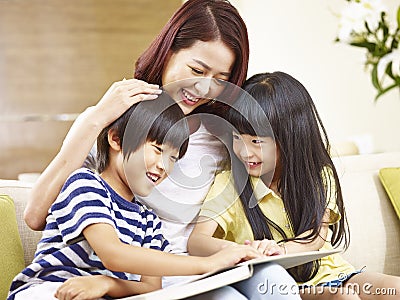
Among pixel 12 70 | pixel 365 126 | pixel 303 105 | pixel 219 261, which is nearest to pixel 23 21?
pixel 12 70

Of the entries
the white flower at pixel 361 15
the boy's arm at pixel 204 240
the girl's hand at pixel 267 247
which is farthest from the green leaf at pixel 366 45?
the girl's hand at pixel 267 247

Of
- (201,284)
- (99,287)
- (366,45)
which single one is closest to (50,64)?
(366,45)

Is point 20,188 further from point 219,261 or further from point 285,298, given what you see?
point 285,298

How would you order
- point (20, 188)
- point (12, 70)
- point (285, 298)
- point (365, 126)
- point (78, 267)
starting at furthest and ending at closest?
1. point (12, 70)
2. point (365, 126)
3. point (20, 188)
4. point (78, 267)
5. point (285, 298)

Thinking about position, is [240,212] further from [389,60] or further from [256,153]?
[389,60]

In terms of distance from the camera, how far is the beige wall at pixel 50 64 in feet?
14.8

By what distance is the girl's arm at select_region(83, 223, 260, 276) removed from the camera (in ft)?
4.48

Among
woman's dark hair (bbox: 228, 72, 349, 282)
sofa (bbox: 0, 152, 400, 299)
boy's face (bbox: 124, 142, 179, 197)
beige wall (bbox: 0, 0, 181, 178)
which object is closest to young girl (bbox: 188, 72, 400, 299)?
woman's dark hair (bbox: 228, 72, 349, 282)

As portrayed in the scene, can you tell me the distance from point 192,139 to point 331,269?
0.45 metres

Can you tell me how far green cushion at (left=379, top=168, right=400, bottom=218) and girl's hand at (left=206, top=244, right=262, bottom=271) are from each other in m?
0.88

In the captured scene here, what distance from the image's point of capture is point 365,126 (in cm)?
384

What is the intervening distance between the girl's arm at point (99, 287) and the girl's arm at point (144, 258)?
0.03 meters

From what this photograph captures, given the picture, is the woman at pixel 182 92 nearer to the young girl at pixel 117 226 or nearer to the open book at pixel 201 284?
the young girl at pixel 117 226

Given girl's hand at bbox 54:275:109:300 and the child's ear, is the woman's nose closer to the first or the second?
the child's ear
